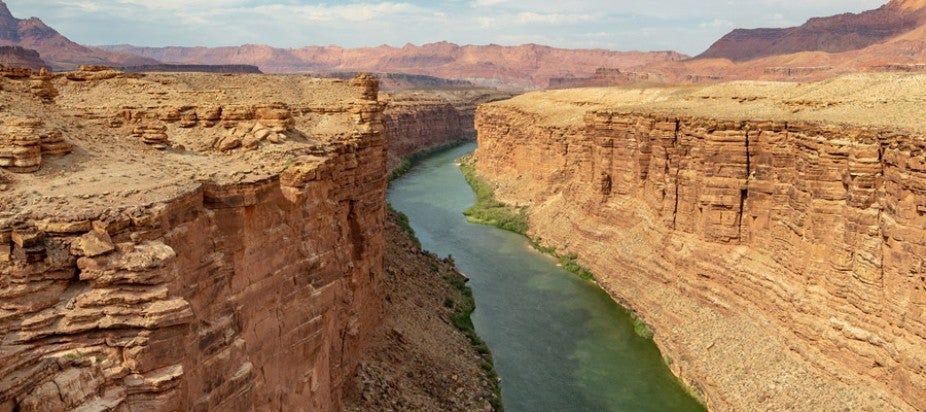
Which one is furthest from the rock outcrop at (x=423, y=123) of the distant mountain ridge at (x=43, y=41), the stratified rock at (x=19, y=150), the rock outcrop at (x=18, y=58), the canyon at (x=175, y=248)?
the distant mountain ridge at (x=43, y=41)

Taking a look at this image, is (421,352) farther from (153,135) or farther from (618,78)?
(618,78)

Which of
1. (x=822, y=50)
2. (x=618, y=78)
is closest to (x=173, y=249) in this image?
(x=618, y=78)

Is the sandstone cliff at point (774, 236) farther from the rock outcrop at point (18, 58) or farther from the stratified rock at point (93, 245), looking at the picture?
the rock outcrop at point (18, 58)

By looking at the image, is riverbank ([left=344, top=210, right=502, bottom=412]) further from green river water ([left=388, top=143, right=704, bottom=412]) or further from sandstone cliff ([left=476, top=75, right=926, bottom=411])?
sandstone cliff ([left=476, top=75, right=926, bottom=411])

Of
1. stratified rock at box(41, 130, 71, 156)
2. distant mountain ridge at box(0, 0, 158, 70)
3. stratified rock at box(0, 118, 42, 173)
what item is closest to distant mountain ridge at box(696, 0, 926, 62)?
distant mountain ridge at box(0, 0, 158, 70)

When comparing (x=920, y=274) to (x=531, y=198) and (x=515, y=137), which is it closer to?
(x=531, y=198)
